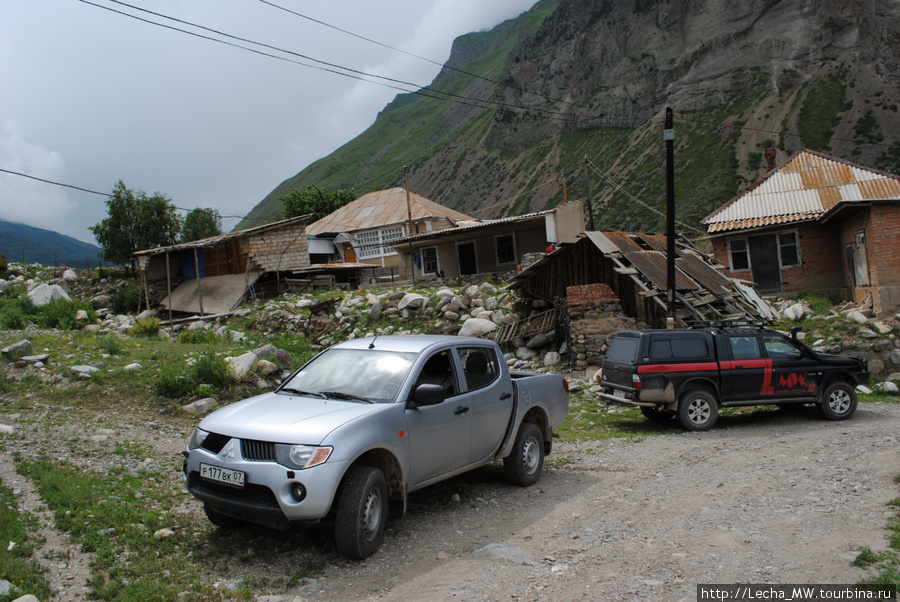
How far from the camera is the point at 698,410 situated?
36.0ft

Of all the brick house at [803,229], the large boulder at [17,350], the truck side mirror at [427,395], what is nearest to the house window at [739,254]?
the brick house at [803,229]

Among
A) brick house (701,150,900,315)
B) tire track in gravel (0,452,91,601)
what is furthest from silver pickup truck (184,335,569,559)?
brick house (701,150,900,315)

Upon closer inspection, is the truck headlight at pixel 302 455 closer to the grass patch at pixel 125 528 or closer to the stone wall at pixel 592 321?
the grass patch at pixel 125 528

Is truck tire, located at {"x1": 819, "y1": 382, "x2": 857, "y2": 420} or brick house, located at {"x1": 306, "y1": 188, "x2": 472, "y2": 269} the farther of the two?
brick house, located at {"x1": 306, "y1": 188, "x2": 472, "y2": 269}

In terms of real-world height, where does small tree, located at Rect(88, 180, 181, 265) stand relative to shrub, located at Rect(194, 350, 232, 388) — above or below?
above

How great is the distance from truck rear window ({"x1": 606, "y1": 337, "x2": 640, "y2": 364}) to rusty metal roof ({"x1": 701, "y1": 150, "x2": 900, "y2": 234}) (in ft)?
51.7

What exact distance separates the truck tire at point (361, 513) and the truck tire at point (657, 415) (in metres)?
8.33

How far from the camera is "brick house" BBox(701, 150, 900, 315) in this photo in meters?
22.0

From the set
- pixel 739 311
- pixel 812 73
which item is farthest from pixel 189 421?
pixel 812 73

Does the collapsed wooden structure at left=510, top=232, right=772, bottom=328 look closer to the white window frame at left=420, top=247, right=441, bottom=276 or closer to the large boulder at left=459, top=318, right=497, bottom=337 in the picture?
the large boulder at left=459, top=318, right=497, bottom=337

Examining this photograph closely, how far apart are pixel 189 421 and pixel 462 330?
10.6 meters

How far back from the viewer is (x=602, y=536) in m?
5.23

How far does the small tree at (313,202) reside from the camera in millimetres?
56438

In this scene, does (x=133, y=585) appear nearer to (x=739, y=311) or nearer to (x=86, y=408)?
(x=86, y=408)
